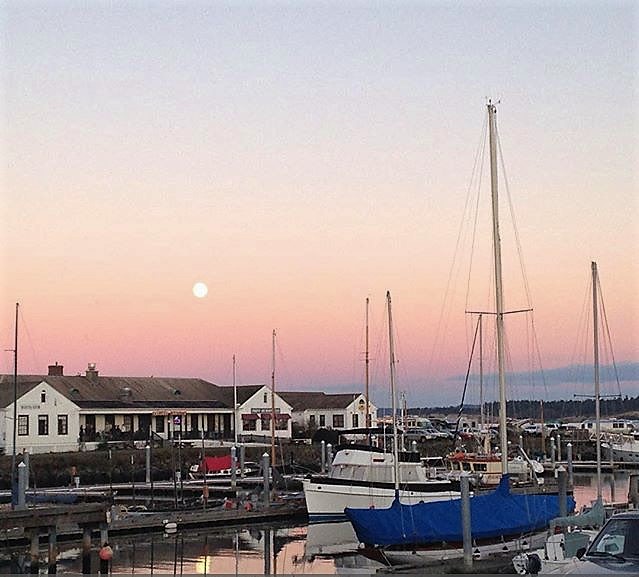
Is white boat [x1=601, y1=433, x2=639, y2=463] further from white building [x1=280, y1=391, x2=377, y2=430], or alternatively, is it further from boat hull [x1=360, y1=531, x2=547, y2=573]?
boat hull [x1=360, y1=531, x2=547, y2=573]

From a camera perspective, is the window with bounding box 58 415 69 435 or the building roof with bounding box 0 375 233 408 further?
the building roof with bounding box 0 375 233 408

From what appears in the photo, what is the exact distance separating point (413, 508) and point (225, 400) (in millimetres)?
53998

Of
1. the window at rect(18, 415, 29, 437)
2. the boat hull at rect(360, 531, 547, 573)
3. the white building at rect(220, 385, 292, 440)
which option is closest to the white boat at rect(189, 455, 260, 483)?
the window at rect(18, 415, 29, 437)

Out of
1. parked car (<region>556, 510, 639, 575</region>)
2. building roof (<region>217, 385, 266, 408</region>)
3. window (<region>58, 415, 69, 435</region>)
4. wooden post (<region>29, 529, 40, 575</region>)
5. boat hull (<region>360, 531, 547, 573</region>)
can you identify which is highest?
building roof (<region>217, 385, 266, 408</region>)

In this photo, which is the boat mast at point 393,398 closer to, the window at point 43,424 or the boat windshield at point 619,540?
the boat windshield at point 619,540

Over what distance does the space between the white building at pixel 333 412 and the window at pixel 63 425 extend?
26.2 metres

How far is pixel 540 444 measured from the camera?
8969 cm

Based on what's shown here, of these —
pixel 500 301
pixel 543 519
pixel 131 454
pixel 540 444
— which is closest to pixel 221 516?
pixel 543 519

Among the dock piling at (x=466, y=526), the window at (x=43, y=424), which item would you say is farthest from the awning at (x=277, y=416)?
the dock piling at (x=466, y=526)

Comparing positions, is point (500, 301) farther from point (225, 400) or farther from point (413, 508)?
point (225, 400)

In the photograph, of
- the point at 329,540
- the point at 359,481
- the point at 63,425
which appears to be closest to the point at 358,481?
the point at 359,481

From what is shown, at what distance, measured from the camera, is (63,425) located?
71.2 m

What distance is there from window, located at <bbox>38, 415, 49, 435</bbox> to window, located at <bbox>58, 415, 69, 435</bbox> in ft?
2.90

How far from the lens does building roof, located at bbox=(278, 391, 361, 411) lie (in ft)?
313
